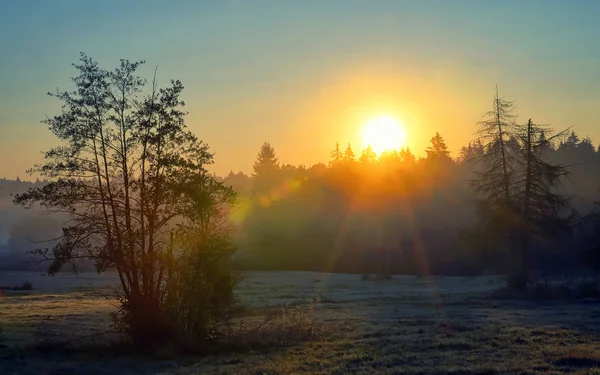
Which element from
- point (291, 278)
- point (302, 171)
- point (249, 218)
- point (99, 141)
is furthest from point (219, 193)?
point (302, 171)

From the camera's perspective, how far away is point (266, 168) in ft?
450

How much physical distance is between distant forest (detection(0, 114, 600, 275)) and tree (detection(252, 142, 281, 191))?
236 millimetres

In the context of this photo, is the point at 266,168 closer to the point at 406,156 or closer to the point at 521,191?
the point at 406,156

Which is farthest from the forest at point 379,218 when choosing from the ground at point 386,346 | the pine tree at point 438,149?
the ground at point 386,346

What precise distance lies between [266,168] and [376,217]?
3765cm

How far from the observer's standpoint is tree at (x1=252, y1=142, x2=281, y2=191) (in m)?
135

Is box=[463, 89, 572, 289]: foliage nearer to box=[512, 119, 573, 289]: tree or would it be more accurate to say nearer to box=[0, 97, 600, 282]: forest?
box=[512, 119, 573, 289]: tree

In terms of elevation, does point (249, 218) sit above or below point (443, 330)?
above

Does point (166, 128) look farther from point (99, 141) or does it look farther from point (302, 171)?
point (302, 171)

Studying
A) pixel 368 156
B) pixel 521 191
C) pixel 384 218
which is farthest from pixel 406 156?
pixel 521 191

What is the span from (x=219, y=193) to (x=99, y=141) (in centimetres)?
472

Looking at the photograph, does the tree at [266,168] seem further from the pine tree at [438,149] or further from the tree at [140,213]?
the tree at [140,213]

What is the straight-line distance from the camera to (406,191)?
11512cm

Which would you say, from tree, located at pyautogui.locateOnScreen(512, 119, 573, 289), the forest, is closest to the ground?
tree, located at pyautogui.locateOnScreen(512, 119, 573, 289)
